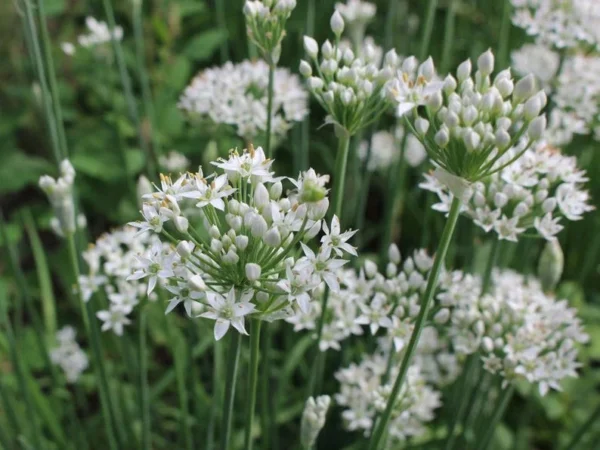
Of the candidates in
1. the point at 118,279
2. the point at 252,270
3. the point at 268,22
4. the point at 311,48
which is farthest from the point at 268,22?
the point at 118,279

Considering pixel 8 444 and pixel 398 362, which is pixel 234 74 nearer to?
pixel 398 362

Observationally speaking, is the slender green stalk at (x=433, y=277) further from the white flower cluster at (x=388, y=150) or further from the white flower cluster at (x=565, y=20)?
the white flower cluster at (x=388, y=150)

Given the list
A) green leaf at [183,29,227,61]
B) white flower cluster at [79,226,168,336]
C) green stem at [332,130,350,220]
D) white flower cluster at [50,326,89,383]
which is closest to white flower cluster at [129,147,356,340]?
green stem at [332,130,350,220]

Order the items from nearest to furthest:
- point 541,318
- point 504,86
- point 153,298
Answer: point 504,86 → point 541,318 → point 153,298

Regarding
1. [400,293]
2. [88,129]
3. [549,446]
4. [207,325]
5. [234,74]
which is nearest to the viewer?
[400,293]

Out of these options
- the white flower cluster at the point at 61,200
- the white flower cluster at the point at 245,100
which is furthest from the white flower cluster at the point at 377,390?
the white flower cluster at the point at 61,200

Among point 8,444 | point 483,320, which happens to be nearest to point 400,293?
point 483,320

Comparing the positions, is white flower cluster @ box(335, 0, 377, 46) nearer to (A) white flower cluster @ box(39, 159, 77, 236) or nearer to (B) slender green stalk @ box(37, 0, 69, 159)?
(B) slender green stalk @ box(37, 0, 69, 159)
